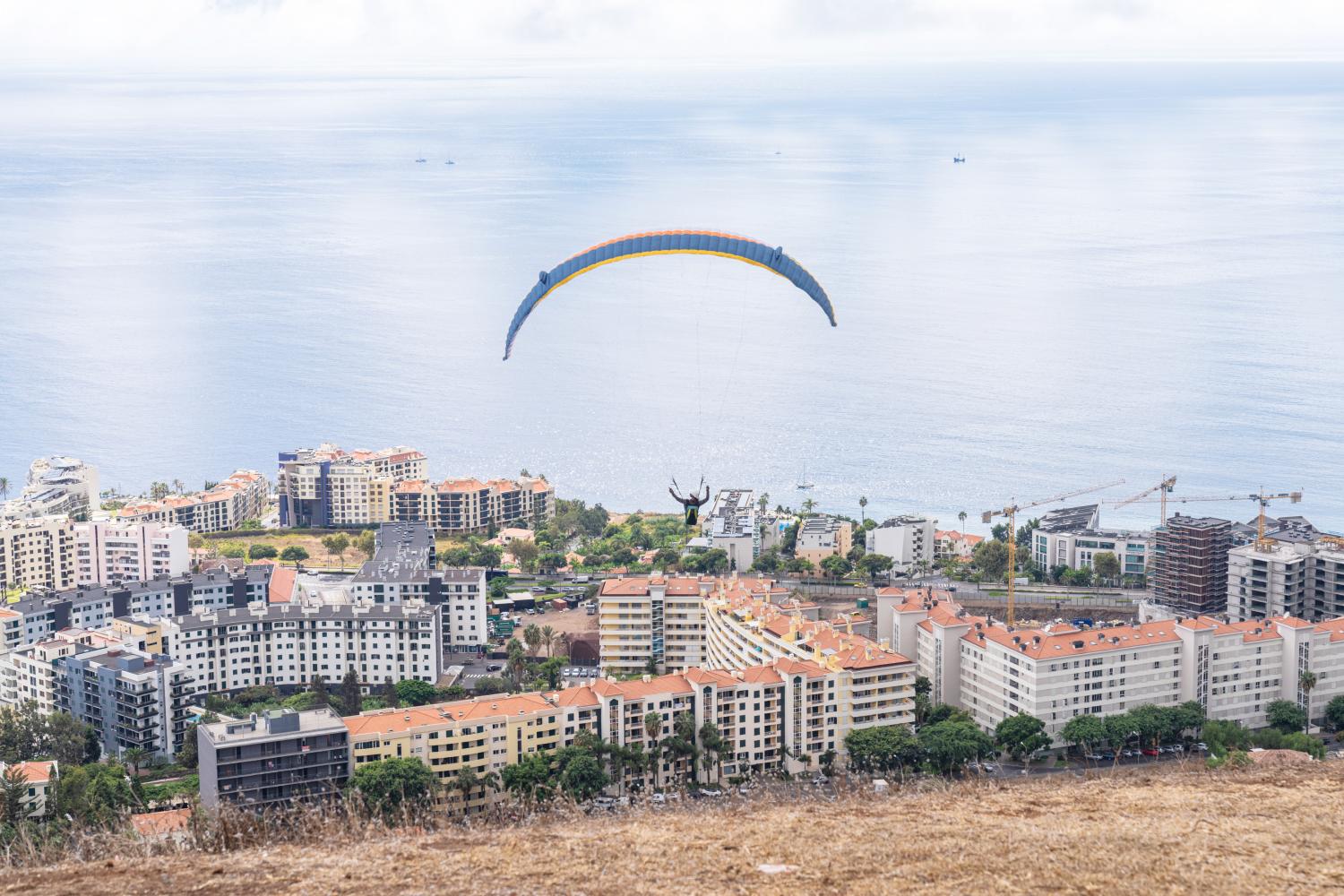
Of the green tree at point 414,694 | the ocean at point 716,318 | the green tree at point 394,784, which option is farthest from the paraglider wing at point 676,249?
the ocean at point 716,318

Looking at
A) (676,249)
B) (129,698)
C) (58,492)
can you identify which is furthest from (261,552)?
(676,249)

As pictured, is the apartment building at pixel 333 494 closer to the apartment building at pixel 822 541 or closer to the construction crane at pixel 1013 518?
the apartment building at pixel 822 541

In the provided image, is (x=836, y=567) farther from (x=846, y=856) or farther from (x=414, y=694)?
(x=846, y=856)

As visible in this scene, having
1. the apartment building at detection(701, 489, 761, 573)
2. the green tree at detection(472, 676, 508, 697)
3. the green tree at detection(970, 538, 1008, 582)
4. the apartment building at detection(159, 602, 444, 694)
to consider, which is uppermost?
the apartment building at detection(701, 489, 761, 573)

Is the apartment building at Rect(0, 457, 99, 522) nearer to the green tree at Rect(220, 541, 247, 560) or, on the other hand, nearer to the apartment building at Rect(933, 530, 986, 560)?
the green tree at Rect(220, 541, 247, 560)

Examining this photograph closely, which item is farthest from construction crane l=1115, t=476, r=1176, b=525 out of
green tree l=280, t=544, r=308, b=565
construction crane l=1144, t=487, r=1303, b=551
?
green tree l=280, t=544, r=308, b=565

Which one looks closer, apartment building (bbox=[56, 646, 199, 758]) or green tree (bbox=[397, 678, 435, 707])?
apartment building (bbox=[56, 646, 199, 758])

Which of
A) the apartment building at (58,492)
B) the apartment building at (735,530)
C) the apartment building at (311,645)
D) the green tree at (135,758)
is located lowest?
the green tree at (135,758)
